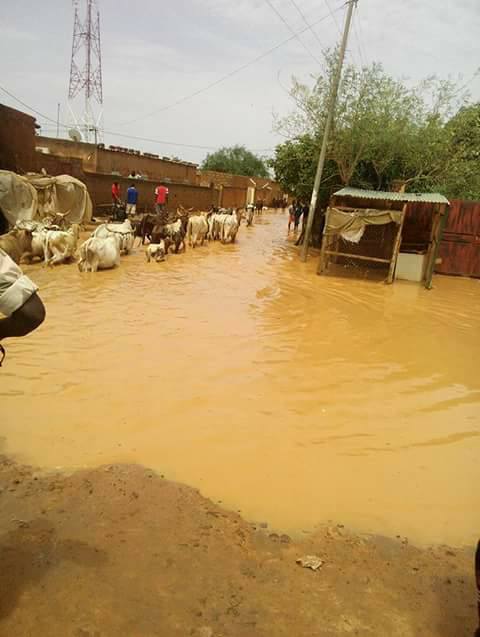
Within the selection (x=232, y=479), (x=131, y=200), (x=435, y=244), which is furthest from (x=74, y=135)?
(x=232, y=479)

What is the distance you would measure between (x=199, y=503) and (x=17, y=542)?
1.15 meters

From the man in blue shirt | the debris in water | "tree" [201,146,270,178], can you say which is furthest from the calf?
"tree" [201,146,270,178]

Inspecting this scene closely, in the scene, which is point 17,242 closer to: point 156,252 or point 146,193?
point 156,252

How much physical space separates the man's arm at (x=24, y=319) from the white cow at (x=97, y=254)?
27.7 feet

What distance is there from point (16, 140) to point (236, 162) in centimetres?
4275

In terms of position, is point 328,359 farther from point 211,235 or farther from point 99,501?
point 211,235

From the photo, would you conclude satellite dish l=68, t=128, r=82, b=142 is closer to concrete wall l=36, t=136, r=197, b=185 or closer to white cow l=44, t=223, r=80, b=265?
concrete wall l=36, t=136, r=197, b=185

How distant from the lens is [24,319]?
219 centimetres

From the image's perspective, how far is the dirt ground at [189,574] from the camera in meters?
2.22

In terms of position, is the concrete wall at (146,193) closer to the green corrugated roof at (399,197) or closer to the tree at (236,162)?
the green corrugated roof at (399,197)

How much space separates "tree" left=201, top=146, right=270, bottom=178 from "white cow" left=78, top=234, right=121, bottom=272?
46063mm

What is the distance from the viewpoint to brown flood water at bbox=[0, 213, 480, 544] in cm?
347

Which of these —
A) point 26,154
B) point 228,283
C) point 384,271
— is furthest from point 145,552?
point 26,154

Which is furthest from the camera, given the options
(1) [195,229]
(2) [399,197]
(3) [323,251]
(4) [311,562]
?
(1) [195,229]
